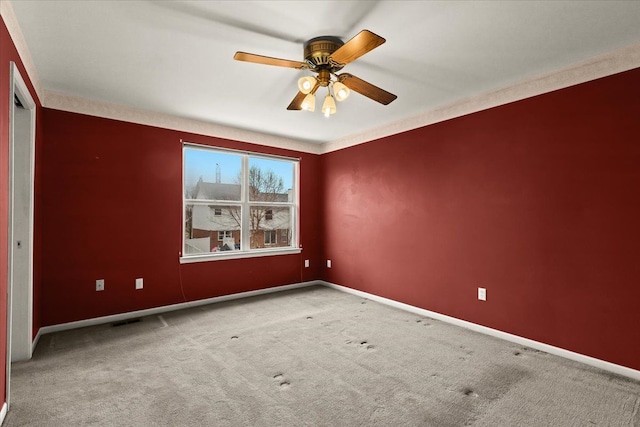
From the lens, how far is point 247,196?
4.71 metres

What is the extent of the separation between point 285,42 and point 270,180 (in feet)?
9.43

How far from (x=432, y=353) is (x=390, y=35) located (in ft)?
8.48

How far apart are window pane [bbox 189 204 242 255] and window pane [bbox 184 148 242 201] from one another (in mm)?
176

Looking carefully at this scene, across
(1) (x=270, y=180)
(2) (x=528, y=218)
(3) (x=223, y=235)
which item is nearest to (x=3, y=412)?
(3) (x=223, y=235)

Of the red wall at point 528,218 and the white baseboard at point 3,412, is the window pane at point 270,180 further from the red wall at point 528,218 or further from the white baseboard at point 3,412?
the white baseboard at point 3,412

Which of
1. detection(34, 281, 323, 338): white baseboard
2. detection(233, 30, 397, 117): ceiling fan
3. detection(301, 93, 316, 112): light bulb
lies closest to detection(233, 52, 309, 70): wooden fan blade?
detection(233, 30, 397, 117): ceiling fan

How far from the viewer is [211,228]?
4.44 meters

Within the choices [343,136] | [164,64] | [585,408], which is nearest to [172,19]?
[164,64]

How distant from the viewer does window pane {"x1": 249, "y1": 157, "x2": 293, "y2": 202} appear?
483 cm

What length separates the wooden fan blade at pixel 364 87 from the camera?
2260 mm

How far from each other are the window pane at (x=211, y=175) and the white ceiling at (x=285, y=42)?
1.01 meters

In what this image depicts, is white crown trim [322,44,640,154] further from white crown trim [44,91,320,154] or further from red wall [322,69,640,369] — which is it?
white crown trim [44,91,320,154]

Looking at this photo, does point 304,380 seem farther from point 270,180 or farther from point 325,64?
point 270,180

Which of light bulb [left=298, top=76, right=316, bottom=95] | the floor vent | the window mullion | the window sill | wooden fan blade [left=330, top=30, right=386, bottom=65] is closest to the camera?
wooden fan blade [left=330, top=30, right=386, bottom=65]
